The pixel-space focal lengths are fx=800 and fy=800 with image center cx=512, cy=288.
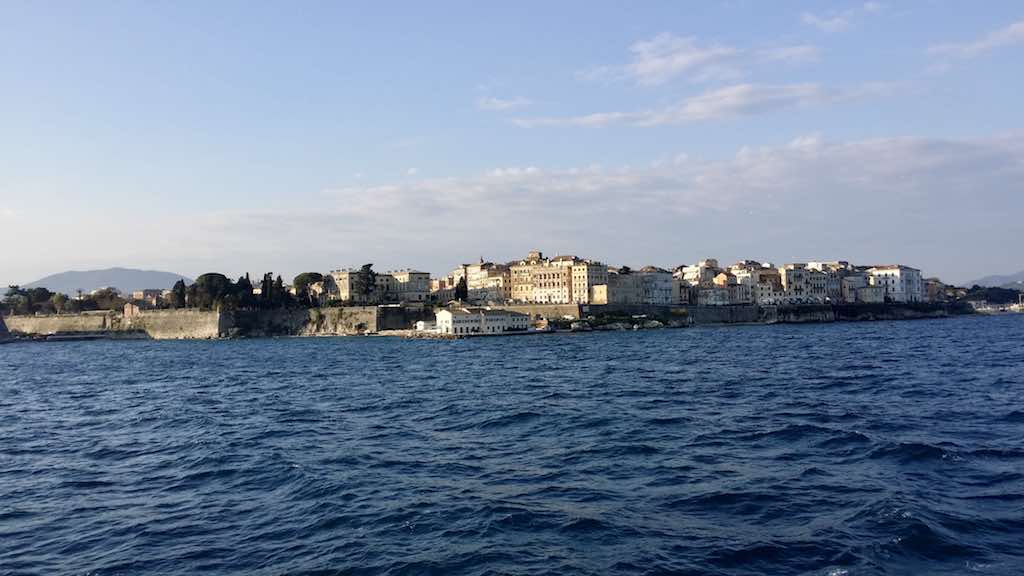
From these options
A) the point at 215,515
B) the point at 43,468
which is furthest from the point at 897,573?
the point at 43,468

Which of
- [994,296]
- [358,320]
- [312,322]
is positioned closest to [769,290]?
[994,296]

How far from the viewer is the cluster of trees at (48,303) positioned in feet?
375

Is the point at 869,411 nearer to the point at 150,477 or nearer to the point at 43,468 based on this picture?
the point at 150,477

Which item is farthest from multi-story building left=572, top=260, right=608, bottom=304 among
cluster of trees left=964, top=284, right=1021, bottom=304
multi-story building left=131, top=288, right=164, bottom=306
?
cluster of trees left=964, top=284, right=1021, bottom=304

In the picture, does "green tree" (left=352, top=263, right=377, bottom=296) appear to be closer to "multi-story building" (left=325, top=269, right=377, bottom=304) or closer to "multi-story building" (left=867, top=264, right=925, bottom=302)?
"multi-story building" (left=325, top=269, right=377, bottom=304)

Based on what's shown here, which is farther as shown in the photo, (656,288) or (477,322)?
(656,288)

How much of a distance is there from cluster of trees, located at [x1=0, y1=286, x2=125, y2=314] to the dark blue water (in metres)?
96.1

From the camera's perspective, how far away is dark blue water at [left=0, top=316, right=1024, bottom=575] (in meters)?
10.0

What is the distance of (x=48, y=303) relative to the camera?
385 feet

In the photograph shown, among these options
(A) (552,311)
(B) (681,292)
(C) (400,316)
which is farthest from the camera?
(B) (681,292)

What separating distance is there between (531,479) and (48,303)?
406 feet

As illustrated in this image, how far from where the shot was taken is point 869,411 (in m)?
20.4

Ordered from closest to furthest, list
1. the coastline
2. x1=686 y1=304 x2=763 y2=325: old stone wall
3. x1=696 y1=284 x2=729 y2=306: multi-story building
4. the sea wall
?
1. the coastline
2. the sea wall
3. x1=686 y1=304 x2=763 y2=325: old stone wall
4. x1=696 y1=284 x2=729 y2=306: multi-story building

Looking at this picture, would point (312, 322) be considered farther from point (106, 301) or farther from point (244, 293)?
point (106, 301)
